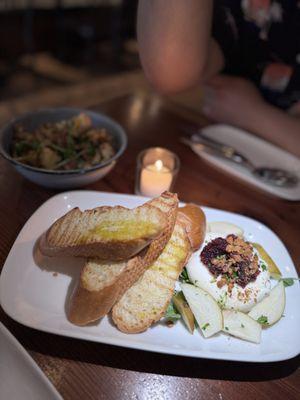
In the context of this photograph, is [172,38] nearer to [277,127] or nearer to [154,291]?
[277,127]

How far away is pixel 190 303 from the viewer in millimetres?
813

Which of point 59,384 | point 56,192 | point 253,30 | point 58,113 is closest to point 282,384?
point 59,384

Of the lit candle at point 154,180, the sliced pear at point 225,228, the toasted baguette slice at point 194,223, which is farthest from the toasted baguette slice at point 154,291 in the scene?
the lit candle at point 154,180

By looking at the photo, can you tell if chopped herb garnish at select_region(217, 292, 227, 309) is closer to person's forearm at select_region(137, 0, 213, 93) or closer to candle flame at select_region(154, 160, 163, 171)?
candle flame at select_region(154, 160, 163, 171)

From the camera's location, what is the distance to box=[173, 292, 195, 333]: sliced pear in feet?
2.58

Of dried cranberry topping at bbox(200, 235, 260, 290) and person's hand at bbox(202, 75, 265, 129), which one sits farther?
person's hand at bbox(202, 75, 265, 129)

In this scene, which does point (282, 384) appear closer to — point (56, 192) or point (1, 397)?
point (1, 397)

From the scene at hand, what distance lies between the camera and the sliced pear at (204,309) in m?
0.77

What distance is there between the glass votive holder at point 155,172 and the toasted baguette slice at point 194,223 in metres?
0.17

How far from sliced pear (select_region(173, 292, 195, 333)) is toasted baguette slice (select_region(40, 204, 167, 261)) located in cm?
16

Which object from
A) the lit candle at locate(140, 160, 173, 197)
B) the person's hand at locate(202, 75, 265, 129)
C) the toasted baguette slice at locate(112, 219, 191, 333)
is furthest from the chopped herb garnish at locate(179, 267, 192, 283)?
the person's hand at locate(202, 75, 265, 129)

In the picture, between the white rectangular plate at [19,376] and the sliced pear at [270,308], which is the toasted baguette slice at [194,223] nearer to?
the sliced pear at [270,308]

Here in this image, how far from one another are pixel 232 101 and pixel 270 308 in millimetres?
1124

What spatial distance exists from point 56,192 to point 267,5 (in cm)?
135
